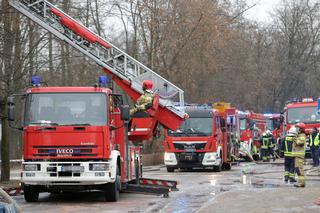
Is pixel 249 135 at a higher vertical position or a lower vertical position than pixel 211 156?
higher

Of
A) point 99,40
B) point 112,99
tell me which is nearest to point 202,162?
point 99,40

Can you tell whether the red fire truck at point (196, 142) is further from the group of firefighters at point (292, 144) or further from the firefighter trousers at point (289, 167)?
the firefighter trousers at point (289, 167)

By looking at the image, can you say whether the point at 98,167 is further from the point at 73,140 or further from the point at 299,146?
the point at 299,146

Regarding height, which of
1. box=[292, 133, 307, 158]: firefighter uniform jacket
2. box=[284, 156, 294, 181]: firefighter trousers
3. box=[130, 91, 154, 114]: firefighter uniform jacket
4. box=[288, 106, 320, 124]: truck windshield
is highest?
box=[288, 106, 320, 124]: truck windshield

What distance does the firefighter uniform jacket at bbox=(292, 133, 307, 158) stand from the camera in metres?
17.7

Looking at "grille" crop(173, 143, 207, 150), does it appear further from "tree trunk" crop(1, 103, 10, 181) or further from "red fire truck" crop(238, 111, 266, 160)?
"red fire truck" crop(238, 111, 266, 160)

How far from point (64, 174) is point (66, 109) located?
149 centimetres

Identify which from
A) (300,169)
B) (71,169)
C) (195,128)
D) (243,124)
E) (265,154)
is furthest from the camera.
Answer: (243,124)

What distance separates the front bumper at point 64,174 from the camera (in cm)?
1368

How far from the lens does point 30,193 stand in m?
14.6

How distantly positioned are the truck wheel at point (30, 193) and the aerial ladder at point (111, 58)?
3.85m

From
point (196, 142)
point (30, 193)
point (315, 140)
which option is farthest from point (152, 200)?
point (315, 140)

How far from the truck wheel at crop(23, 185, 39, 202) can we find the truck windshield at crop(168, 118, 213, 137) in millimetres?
11191

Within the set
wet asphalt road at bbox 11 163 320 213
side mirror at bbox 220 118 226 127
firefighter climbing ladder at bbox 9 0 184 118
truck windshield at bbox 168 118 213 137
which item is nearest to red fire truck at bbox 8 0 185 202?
wet asphalt road at bbox 11 163 320 213
